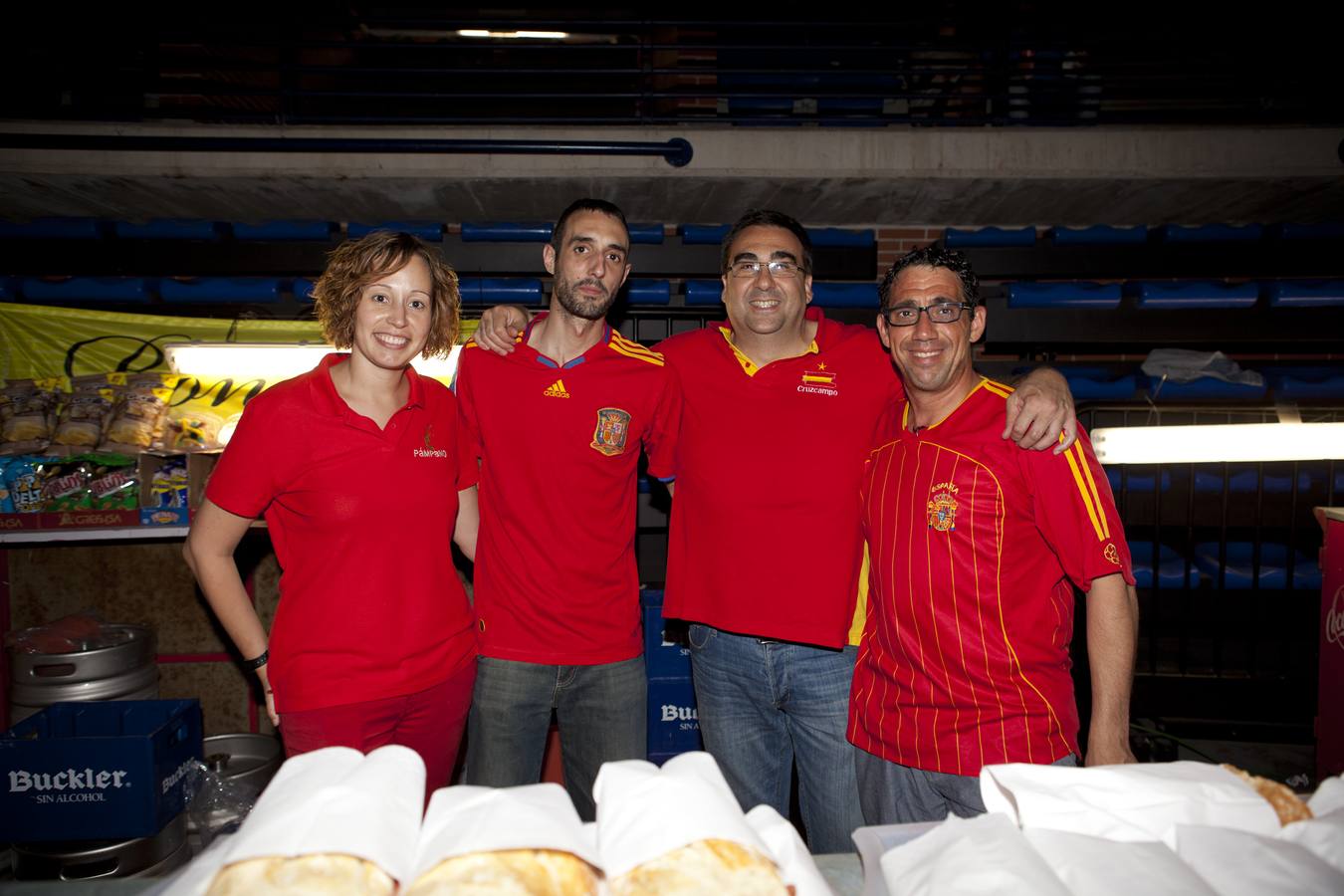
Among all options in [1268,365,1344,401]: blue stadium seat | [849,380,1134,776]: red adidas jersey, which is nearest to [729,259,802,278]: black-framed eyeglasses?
[849,380,1134,776]: red adidas jersey

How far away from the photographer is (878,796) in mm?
1761

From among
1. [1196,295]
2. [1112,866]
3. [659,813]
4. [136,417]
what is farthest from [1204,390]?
[136,417]

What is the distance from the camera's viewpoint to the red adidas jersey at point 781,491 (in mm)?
2062

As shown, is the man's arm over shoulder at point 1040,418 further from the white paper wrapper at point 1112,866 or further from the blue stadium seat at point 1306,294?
the blue stadium seat at point 1306,294

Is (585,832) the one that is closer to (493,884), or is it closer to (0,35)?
(493,884)

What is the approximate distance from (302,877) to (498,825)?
0.59ft

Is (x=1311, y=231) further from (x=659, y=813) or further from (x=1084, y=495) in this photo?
(x=659, y=813)

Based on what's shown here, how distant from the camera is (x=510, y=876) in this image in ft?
2.16

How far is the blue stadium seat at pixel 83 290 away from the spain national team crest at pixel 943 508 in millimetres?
5305

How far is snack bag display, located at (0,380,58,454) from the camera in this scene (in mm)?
3549

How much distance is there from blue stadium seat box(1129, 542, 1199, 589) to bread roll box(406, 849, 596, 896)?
457 centimetres

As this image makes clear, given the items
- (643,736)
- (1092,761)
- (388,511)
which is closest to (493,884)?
(388,511)

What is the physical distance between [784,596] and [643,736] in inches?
26.6

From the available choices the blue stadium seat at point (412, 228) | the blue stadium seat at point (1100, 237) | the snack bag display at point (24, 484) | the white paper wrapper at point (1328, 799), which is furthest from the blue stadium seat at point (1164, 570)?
the snack bag display at point (24, 484)
